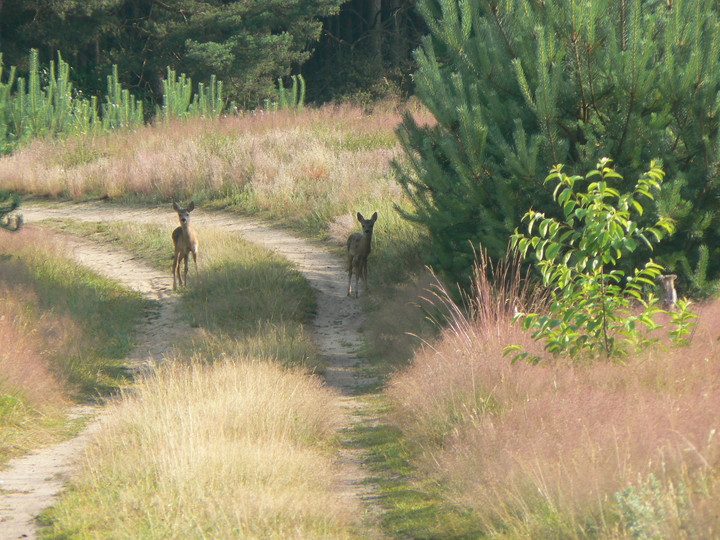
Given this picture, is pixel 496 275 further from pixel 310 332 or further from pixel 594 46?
pixel 310 332

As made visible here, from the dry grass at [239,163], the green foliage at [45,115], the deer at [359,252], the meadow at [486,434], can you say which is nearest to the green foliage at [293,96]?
the dry grass at [239,163]

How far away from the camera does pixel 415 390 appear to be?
845 centimetres

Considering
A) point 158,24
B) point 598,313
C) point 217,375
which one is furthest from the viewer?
point 158,24

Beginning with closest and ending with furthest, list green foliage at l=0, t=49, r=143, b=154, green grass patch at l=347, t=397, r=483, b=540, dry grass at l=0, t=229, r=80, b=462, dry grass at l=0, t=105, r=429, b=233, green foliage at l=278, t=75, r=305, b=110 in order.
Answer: green grass patch at l=347, t=397, r=483, b=540 → dry grass at l=0, t=229, r=80, b=462 → dry grass at l=0, t=105, r=429, b=233 → green foliage at l=0, t=49, r=143, b=154 → green foliage at l=278, t=75, r=305, b=110

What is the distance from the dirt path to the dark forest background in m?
15.3

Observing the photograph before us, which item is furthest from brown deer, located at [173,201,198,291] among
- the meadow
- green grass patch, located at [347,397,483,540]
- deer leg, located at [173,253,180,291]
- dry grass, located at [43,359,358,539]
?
green grass patch, located at [347,397,483,540]

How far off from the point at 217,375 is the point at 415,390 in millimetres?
2000

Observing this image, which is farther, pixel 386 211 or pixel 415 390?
pixel 386 211

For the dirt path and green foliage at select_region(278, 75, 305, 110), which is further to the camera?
green foliage at select_region(278, 75, 305, 110)

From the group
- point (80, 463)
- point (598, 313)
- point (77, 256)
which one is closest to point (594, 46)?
point (598, 313)

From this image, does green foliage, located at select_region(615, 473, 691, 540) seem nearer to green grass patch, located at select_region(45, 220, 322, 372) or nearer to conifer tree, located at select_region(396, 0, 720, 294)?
conifer tree, located at select_region(396, 0, 720, 294)

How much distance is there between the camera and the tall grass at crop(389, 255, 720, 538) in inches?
193

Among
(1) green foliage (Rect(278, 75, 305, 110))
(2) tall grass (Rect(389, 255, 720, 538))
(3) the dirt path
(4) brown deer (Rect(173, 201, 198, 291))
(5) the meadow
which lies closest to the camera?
(2) tall grass (Rect(389, 255, 720, 538))

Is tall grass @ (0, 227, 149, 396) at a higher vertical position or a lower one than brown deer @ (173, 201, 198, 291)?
lower
